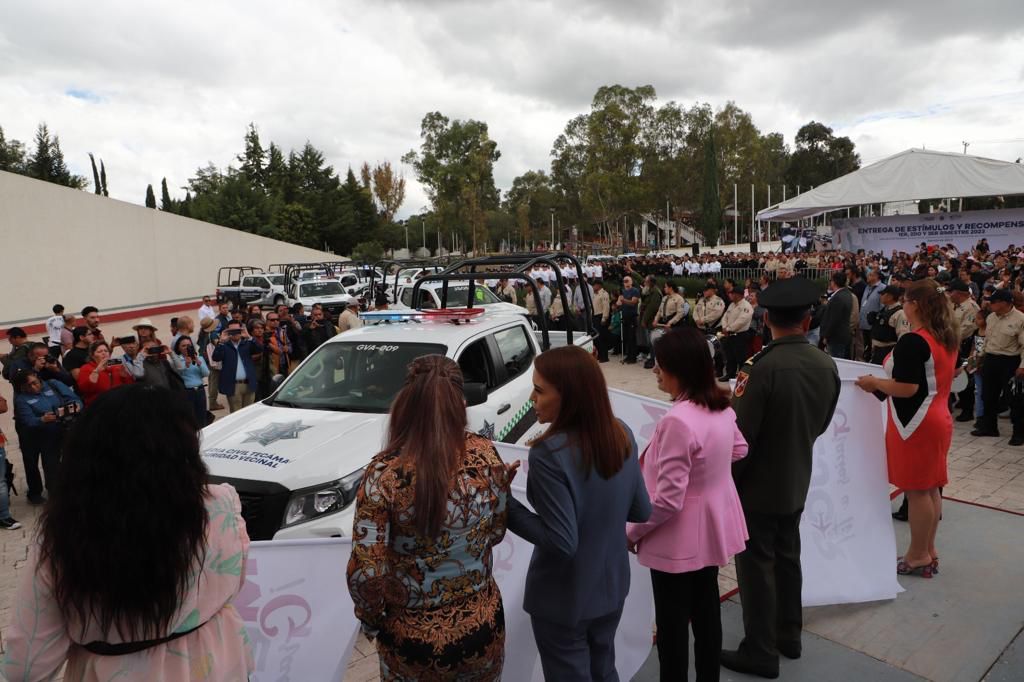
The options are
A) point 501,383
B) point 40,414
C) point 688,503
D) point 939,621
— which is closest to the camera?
point 688,503

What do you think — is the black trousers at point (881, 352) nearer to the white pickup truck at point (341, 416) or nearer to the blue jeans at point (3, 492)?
the white pickup truck at point (341, 416)


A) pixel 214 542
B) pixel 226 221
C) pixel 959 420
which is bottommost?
pixel 959 420

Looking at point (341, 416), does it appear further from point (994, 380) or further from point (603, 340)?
point (603, 340)

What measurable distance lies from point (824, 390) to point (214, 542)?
2777mm

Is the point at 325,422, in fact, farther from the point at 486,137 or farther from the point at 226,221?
the point at 486,137

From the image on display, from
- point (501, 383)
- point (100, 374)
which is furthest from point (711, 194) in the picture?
Result: point (100, 374)

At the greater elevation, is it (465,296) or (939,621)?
(465,296)

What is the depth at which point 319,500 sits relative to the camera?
13.7 ft

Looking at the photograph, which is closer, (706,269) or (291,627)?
(291,627)

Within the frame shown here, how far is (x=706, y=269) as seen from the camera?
1098 inches

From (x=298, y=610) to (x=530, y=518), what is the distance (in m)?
1.27

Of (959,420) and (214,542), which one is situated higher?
(214,542)

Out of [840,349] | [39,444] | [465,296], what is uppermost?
[465,296]

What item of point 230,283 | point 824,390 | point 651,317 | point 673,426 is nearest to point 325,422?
point 673,426
